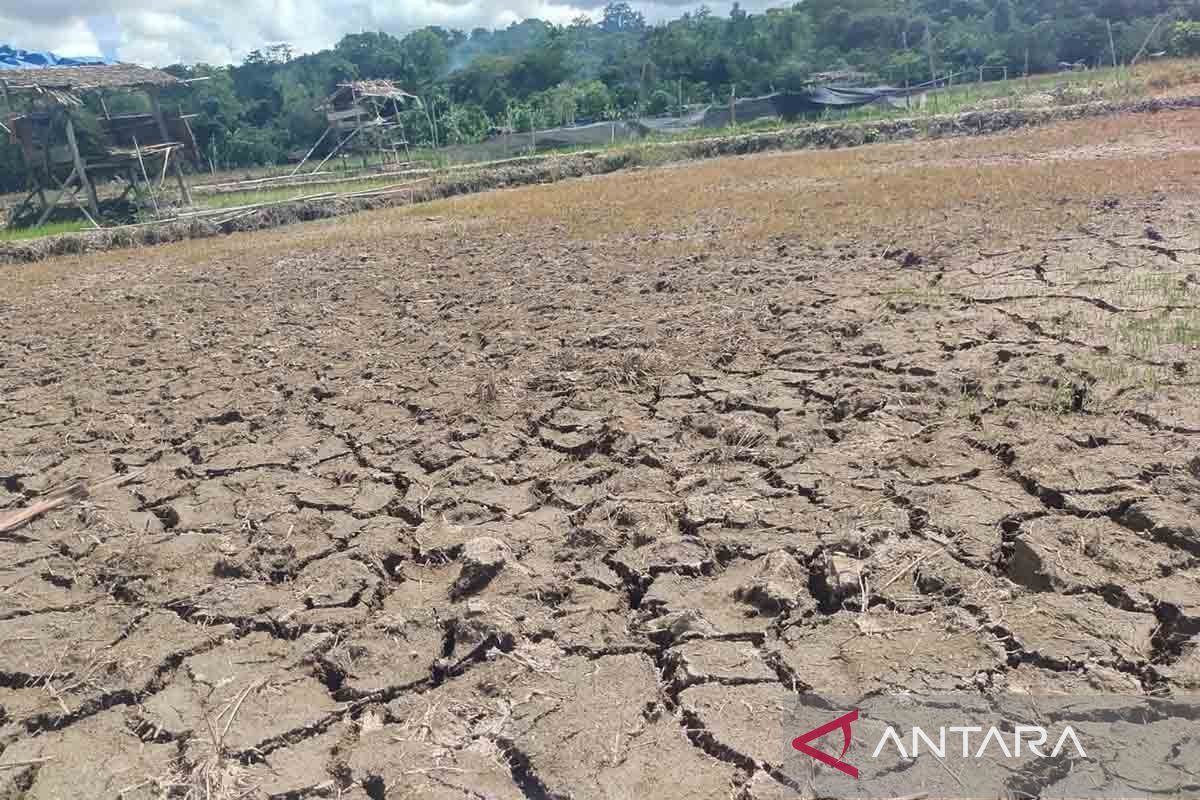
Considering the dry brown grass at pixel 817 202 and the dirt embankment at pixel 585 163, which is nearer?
the dry brown grass at pixel 817 202

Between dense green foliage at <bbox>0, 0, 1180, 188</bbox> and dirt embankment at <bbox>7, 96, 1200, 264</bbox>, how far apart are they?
8.32 meters

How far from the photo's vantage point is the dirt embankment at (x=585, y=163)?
13125 mm

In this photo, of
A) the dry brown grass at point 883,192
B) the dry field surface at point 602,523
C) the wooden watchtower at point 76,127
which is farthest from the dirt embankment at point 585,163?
the dry field surface at point 602,523

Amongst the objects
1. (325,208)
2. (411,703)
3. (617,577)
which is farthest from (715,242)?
(325,208)

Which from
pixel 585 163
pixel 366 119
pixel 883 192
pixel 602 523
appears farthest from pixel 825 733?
pixel 366 119

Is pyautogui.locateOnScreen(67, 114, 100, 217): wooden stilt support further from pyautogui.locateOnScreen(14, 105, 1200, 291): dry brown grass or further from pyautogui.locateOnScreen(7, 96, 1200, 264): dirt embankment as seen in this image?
pyautogui.locateOnScreen(14, 105, 1200, 291): dry brown grass

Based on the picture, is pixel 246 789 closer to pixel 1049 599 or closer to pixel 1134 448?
pixel 1049 599

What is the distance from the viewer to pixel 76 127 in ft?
63.4

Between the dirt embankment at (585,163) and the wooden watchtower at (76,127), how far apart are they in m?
1.96

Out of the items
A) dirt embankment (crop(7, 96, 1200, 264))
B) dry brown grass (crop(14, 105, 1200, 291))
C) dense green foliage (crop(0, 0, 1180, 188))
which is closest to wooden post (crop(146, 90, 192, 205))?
dirt embankment (crop(7, 96, 1200, 264))

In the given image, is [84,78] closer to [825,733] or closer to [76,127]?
[76,127]

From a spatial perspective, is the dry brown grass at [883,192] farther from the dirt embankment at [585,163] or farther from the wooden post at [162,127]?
the wooden post at [162,127]

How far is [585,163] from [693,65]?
20217mm

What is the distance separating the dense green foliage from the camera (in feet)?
102
